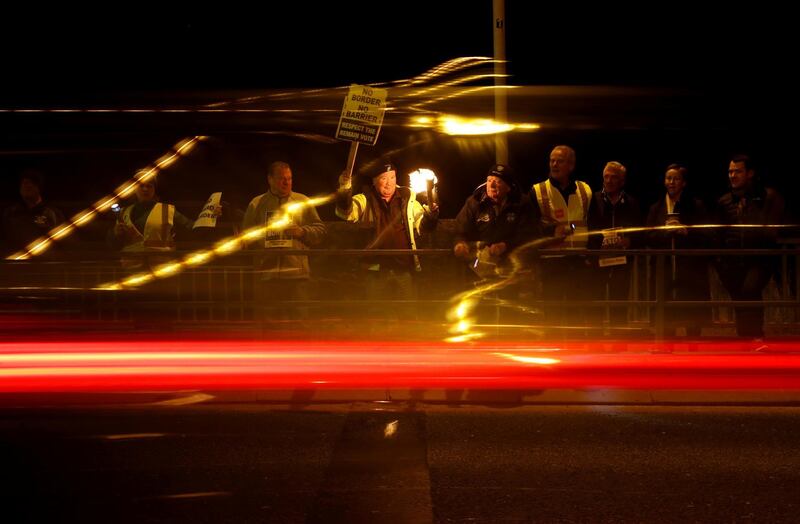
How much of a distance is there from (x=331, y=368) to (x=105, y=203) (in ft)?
31.3

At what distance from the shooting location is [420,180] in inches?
416

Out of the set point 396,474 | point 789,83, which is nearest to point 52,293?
point 396,474

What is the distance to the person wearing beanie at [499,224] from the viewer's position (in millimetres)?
10109

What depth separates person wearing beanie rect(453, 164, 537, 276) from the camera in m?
10.1

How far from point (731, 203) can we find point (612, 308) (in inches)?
72.5

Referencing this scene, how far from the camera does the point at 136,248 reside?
1153 cm

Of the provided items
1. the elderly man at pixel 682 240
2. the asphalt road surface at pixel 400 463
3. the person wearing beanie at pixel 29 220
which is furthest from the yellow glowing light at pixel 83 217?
the elderly man at pixel 682 240

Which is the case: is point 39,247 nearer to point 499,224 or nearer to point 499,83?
point 499,224

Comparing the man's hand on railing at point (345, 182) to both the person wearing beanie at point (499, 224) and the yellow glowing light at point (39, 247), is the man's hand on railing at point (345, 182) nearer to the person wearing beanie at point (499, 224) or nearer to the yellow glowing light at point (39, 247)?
the person wearing beanie at point (499, 224)

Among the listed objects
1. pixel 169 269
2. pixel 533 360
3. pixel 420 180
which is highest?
pixel 420 180

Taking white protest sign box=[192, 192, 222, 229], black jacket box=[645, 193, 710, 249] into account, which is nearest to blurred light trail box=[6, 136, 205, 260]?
white protest sign box=[192, 192, 222, 229]

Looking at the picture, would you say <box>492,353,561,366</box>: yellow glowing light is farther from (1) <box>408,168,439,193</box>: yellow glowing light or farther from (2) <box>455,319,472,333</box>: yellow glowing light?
(1) <box>408,168,439,193</box>: yellow glowing light


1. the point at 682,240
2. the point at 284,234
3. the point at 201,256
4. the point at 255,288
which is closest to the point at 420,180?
the point at 284,234

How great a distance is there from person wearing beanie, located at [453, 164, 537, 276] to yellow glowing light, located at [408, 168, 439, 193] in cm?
63
